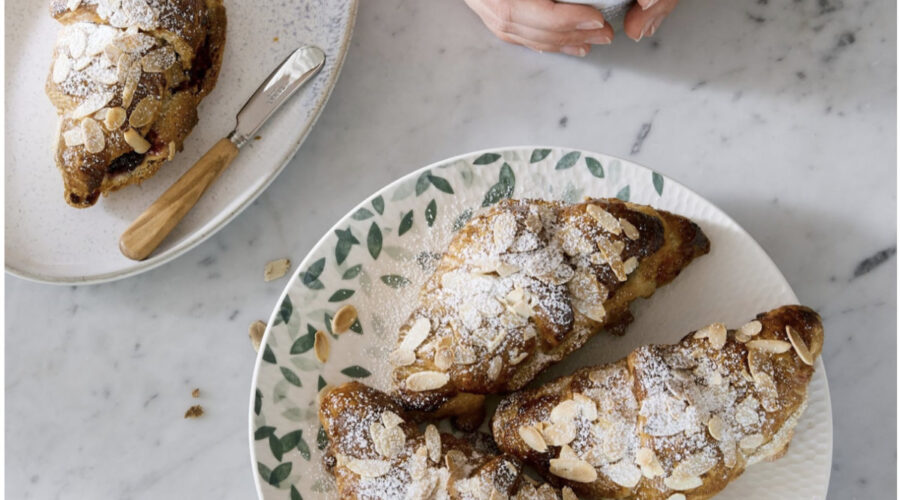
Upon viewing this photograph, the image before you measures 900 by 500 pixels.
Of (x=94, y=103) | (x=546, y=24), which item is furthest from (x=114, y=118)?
(x=546, y=24)

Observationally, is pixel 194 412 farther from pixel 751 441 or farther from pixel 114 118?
pixel 751 441

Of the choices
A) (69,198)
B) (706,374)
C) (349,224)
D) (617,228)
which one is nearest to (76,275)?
(69,198)

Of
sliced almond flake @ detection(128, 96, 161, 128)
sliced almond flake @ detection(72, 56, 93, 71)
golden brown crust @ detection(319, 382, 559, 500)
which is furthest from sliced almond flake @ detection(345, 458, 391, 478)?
sliced almond flake @ detection(72, 56, 93, 71)

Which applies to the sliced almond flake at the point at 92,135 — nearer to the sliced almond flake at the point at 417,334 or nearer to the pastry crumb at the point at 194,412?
the pastry crumb at the point at 194,412

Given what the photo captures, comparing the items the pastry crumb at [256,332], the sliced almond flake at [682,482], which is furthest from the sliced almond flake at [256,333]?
the sliced almond flake at [682,482]

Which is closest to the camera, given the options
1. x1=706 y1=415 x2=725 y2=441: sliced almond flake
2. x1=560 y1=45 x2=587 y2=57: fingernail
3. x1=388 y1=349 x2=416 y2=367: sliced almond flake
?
x1=706 y1=415 x2=725 y2=441: sliced almond flake

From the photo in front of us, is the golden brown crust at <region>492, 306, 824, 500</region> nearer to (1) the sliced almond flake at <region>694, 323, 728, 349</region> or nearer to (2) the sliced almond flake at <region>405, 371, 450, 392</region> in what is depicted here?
(1) the sliced almond flake at <region>694, 323, 728, 349</region>

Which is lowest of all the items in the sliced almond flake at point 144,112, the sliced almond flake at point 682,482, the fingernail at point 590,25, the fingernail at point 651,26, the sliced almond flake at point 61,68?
the sliced almond flake at point 682,482
